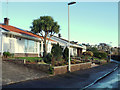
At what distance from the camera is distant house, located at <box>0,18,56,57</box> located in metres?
15.1

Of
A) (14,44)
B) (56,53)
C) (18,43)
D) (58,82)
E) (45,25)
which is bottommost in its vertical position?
(58,82)

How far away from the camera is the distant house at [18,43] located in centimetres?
1512

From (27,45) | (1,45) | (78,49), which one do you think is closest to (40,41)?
(27,45)

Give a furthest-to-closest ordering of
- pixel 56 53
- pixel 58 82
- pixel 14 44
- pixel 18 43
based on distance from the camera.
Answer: pixel 18 43
pixel 14 44
pixel 56 53
pixel 58 82

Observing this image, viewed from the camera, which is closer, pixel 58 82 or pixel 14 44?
pixel 58 82

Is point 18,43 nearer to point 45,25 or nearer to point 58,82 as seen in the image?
point 45,25

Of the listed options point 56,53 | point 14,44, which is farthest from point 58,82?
point 14,44

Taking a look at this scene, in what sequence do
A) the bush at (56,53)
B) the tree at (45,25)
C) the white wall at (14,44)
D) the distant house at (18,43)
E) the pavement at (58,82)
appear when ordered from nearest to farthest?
the pavement at (58,82)
the distant house at (18,43)
the bush at (56,53)
the white wall at (14,44)
the tree at (45,25)

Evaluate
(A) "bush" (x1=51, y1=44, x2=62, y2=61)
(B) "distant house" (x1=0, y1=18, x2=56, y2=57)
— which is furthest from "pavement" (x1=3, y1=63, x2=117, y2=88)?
(B) "distant house" (x1=0, y1=18, x2=56, y2=57)

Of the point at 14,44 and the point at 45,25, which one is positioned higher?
the point at 45,25

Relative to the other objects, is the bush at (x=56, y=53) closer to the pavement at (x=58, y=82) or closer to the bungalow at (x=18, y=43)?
the pavement at (x=58, y=82)

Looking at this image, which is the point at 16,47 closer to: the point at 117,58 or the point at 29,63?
the point at 29,63

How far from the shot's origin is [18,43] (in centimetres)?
1792

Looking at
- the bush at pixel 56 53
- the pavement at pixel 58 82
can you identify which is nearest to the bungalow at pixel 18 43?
the bush at pixel 56 53
